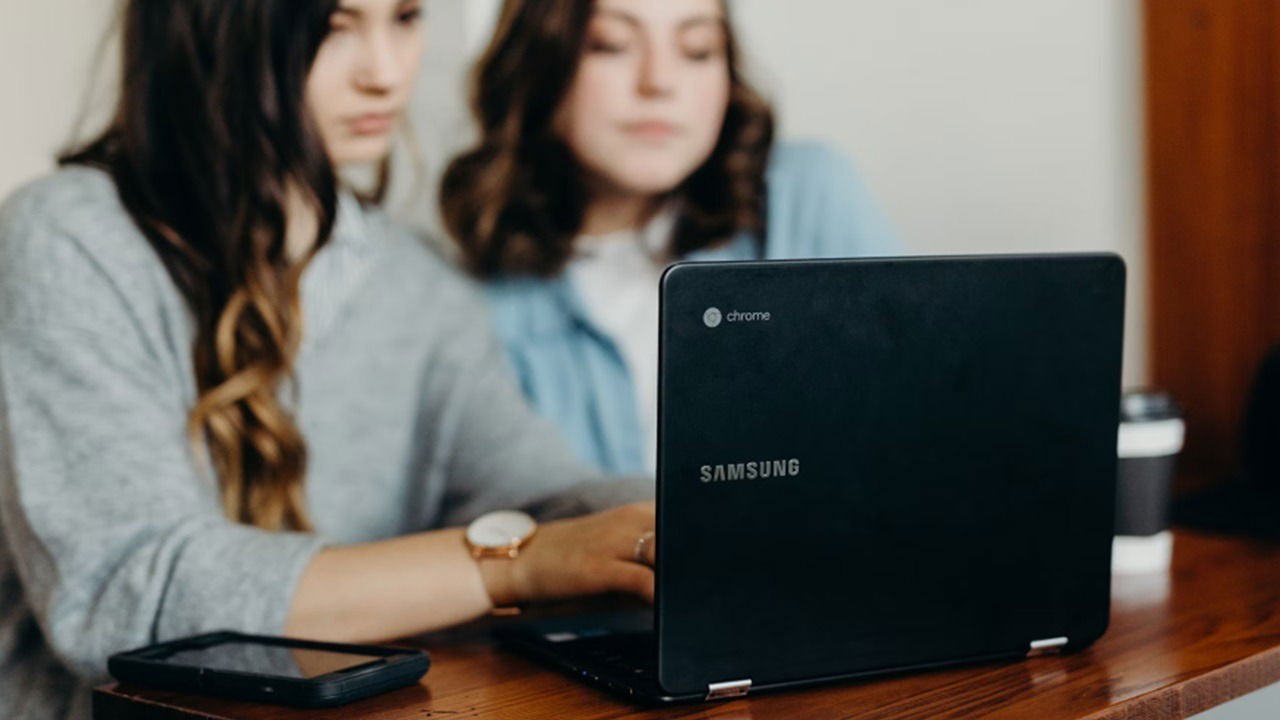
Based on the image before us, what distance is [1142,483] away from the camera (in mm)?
1085

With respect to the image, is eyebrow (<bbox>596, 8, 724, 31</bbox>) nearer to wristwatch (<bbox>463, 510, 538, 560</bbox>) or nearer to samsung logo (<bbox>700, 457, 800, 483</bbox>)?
wristwatch (<bbox>463, 510, 538, 560</bbox>)

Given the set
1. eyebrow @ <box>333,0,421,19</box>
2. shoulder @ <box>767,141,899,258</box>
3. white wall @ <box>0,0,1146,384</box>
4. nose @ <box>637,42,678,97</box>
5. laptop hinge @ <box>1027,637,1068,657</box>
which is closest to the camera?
laptop hinge @ <box>1027,637,1068,657</box>

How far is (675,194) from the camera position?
68.1 inches

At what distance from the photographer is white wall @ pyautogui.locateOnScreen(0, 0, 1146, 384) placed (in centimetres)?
199

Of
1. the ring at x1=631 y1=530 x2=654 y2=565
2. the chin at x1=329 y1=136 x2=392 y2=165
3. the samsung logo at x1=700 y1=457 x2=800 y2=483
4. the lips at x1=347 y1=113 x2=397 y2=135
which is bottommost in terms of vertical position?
the ring at x1=631 y1=530 x2=654 y2=565

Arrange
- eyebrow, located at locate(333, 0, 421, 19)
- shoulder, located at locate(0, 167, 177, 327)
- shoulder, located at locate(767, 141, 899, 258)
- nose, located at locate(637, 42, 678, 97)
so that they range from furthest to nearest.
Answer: shoulder, located at locate(767, 141, 899, 258), nose, located at locate(637, 42, 678, 97), eyebrow, located at locate(333, 0, 421, 19), shoulder, located at locate(0, 167, 177, 327)

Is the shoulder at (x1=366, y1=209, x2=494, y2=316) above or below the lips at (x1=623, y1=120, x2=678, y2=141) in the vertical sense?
below

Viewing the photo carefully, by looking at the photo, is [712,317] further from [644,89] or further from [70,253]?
[644,89]

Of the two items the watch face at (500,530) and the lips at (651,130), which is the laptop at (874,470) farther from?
the lips at (651,130)

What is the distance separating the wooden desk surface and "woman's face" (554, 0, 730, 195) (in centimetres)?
82

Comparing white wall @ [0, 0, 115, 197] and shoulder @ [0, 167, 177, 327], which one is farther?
white wall @ [0, 0, 115, 197]

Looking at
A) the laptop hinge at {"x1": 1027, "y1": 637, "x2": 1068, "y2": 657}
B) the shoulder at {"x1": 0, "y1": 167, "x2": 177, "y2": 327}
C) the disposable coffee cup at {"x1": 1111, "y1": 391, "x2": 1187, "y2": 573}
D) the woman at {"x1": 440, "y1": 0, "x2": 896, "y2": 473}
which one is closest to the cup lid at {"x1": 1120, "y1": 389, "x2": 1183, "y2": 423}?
the disposable coffee cup at {"x1": 1111, "y1": 391, "x2": 1187, "y2": 573}

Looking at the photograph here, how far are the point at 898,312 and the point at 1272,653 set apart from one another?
0.34 meters

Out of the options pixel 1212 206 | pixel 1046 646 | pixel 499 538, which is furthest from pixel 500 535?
pixel 1212 206
